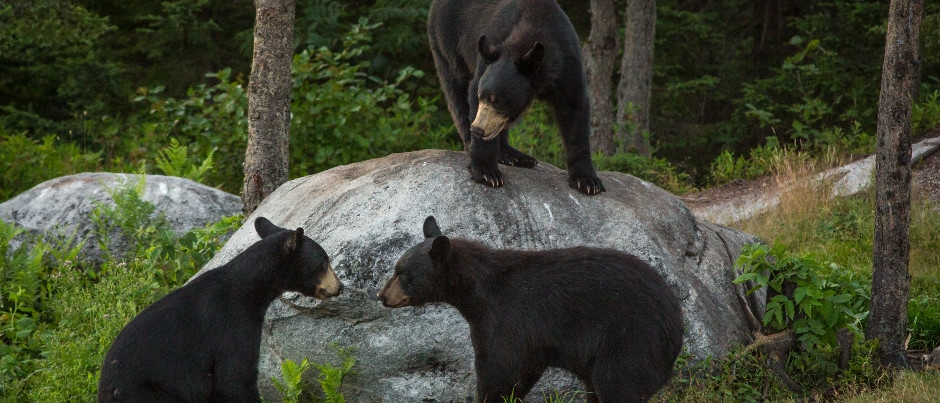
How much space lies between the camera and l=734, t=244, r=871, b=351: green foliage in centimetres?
605

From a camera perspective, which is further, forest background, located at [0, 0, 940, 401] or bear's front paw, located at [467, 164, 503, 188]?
forest background, located at [0, 0, 940, 401]

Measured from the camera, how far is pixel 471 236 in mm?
6219

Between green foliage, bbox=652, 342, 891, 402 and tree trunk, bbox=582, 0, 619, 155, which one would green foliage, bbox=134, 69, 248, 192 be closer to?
tree trunk, bbox=582, 0, 619, 155

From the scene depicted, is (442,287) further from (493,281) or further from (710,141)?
(710,141)

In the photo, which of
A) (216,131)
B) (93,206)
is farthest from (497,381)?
(216,131)

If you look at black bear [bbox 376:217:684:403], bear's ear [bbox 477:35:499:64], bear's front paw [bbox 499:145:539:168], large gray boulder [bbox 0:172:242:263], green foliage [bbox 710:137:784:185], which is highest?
bear's ear [bbox 477:35:499:64]

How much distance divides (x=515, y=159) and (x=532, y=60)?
1504 millimetres

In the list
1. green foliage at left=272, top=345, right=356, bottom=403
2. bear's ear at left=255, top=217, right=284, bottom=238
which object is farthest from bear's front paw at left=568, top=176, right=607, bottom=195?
bear's ear at left=255, top=217, right=284, bottom=238

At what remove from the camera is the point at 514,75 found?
5.97 metres

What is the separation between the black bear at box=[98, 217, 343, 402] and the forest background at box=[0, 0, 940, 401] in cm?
156

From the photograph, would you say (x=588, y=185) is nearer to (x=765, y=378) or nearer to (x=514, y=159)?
(x=514, y=159)

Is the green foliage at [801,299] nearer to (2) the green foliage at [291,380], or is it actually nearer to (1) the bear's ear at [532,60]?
(1) the bear's ear at [532,60]

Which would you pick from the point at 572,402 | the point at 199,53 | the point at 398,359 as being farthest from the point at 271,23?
the point at 199,53

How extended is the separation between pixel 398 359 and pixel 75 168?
8.57 meters
